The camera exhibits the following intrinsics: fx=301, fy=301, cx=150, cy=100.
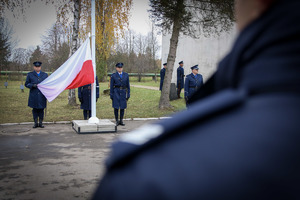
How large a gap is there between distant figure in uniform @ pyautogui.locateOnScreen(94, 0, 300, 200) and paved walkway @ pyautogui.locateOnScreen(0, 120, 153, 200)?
13.0 feet

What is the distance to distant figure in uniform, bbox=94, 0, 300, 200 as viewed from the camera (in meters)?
0.56

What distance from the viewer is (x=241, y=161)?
0.58 m

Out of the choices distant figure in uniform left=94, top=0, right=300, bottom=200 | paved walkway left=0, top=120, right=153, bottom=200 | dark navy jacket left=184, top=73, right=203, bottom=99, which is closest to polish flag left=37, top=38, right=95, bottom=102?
paved walkway left=0, top=120, right=153, bottom=200

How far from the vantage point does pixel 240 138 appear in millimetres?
586

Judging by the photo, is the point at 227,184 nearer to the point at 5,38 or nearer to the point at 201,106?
the point at 201,106

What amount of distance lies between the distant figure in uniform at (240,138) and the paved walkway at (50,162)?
13.0 feet

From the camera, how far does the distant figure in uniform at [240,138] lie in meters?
0.56

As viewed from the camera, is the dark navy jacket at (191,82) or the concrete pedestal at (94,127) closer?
the concrete pedestal at (94,127)

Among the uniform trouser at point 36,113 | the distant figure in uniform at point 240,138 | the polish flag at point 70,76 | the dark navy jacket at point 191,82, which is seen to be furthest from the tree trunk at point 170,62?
the distant figure in uniform at point 240,138

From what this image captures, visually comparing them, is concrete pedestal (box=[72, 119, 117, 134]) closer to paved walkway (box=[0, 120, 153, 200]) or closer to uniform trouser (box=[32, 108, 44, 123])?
paved walkway (box=[0, 120, 153, 200])

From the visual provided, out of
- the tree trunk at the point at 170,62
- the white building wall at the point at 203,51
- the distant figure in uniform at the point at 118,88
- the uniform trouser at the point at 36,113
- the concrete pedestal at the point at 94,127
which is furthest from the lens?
the white building wall at the point at 203,51

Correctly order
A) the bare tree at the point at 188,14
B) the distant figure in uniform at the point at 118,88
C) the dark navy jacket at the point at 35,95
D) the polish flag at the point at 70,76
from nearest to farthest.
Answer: the polish flag at the point at 70,76 → the dark navy jacket at the point at 35,95 → the distant figure in uniform at the point at 118,88 → the bare tree at the point at 188,14

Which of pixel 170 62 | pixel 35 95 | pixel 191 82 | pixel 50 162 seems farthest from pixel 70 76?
pixel 170 62

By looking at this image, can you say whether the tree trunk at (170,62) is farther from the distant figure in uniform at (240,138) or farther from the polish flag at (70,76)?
the distant figure in uniform at (240,138)
